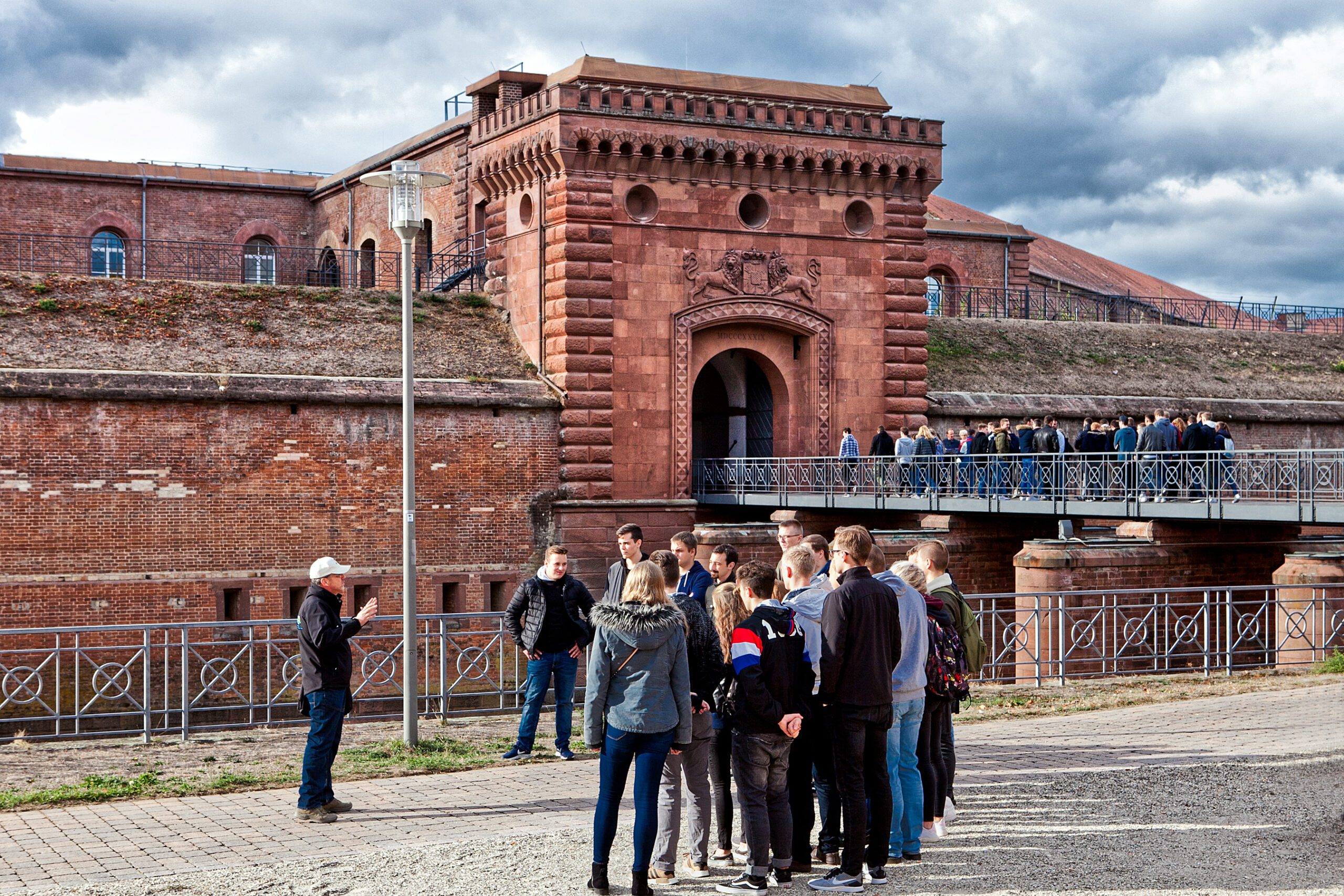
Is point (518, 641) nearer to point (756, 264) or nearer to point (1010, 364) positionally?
point (756, 264)

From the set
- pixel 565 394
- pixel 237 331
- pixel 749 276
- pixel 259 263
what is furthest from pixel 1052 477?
pixel 259 263

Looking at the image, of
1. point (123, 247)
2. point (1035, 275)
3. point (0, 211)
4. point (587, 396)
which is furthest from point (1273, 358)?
A: point (0, 211)

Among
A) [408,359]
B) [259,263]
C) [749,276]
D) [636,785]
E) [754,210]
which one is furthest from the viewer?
[259,263]

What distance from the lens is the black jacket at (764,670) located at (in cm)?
731

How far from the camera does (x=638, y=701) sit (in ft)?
23.6

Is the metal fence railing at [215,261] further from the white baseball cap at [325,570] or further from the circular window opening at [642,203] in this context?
the white baseball cap at [325,570]

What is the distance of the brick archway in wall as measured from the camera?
1051 inches

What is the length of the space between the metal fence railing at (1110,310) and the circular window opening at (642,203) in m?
12.9

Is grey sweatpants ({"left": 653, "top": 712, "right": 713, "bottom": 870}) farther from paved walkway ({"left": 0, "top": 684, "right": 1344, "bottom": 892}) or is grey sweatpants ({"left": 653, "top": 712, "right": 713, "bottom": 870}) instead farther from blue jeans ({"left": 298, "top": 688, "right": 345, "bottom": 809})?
blue jeans ({"left": 298, "top": 688, "right": 345, "bottom": 809})

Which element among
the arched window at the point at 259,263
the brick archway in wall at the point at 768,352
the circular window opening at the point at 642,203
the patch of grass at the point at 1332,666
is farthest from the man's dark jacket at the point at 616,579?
the arched window at the point at 259,263

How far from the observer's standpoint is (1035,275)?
154 feet

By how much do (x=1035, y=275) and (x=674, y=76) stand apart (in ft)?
72.4

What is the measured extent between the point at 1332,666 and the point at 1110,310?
A: 30308mm

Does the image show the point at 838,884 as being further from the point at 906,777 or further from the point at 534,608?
the point at 534,608
